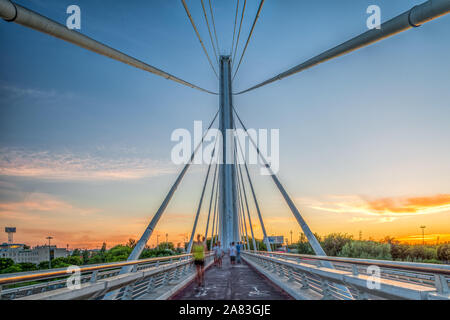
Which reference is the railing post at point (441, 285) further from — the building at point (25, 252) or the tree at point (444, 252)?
the building at point (25, 252)

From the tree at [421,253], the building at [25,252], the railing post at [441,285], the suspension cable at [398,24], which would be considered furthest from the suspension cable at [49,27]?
the building at [25,252]

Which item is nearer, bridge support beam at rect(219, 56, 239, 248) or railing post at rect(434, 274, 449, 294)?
railing post at rect(434, 274, 449, 294)

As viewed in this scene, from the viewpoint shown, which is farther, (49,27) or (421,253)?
(421,253)

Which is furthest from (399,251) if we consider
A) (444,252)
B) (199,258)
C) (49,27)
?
(49,27)

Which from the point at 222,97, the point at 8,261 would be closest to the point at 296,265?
the point at 222,97

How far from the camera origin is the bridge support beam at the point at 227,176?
3600cm

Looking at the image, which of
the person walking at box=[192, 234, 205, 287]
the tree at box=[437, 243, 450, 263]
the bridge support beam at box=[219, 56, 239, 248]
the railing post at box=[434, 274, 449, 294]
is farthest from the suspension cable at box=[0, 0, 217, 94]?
the tree at box=[437, 243, 450, 263]

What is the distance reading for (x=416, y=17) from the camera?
5.81 meters

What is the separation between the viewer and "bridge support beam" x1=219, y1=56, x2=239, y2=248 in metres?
36.0

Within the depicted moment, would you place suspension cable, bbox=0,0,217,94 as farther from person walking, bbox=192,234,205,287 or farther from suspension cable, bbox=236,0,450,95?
person walking, bbox=192,234,205,287

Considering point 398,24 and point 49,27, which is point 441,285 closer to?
point 398,24

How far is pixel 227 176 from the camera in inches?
1464
